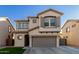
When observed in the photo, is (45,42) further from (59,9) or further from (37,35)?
(59,9)

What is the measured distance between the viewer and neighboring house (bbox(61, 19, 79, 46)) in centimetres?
1845

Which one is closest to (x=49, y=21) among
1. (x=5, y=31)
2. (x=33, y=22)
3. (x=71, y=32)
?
(x=33, y=22)

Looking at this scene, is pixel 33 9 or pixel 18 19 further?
pixel 18 19

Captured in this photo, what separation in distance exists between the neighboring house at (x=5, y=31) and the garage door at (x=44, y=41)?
6.56 ft

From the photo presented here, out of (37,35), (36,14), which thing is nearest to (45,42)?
(37,35)

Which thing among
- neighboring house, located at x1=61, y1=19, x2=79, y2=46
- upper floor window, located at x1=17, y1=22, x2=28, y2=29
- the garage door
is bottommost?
the garage door

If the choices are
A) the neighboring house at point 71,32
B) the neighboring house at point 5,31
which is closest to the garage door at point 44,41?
the neighboring house at point 71,32

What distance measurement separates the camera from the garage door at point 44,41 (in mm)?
19031

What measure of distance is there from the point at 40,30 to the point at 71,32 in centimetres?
251

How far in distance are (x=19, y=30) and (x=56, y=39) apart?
318 centimetres

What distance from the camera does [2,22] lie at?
20.4 meters

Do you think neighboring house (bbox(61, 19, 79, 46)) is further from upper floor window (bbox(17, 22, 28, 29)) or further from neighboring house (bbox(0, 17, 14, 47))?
neighboring house (bbox(0, 17, 14, 47))

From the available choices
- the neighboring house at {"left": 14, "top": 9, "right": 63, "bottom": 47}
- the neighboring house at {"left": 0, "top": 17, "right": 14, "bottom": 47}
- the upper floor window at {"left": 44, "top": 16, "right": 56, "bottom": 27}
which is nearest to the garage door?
the neighboring house at {"left": 14, "top": 9, "right": 63, "bottom": 47}

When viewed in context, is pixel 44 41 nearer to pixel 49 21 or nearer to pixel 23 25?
pixel 49 21
